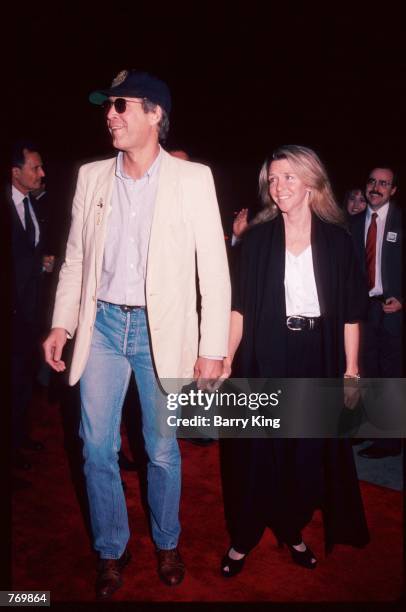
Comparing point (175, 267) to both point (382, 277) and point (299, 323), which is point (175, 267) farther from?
point (382, 277)

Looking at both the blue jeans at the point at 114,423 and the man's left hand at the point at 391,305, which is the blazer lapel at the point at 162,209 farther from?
the man's left hand at the point at 391,305

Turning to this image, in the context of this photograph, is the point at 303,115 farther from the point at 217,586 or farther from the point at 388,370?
the point at 217,586

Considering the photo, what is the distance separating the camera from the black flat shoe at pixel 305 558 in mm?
2525

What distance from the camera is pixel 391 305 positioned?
155 inches

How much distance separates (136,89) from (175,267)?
2.57 ft

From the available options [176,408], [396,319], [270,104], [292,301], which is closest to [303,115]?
[270,104]

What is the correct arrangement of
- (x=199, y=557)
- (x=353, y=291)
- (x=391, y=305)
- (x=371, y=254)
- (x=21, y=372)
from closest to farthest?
(x=353, y=291) < (x=199, y=557) < (x=21, y=372) < (x=391, y=305) < (x=371, y=254)

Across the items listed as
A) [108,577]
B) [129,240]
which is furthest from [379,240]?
[108,577]

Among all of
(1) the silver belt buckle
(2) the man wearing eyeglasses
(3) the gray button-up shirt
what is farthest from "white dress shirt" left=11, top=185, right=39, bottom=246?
(1) the silver belt buckle

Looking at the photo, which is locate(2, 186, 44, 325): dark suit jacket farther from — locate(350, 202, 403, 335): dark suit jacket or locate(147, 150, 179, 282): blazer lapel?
locate(350, 202, 403, 335): dark suit jacket

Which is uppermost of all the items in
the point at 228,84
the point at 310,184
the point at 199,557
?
the point at 228,84

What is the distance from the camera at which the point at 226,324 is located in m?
2.24

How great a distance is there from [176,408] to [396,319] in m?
2.46

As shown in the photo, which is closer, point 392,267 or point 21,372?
point 21,372
